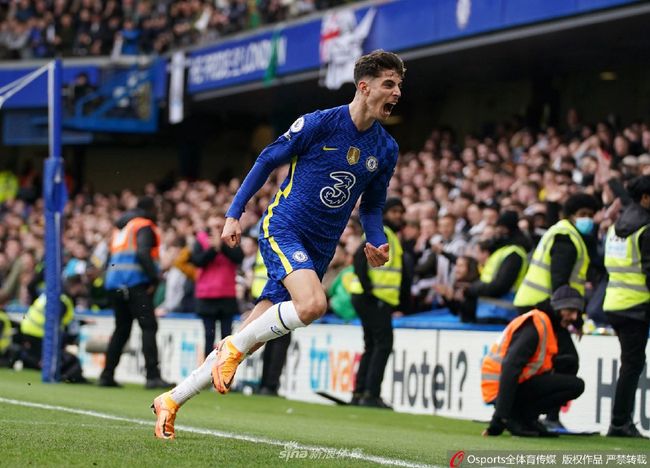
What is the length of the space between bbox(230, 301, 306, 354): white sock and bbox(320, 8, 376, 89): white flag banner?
1501cm

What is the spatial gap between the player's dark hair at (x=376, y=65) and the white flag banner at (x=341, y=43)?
1438cm

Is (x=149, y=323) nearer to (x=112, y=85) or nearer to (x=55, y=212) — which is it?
(x=55, y=212)

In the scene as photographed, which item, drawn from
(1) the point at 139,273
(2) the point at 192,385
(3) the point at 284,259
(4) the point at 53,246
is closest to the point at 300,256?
(3) the point at 284,259

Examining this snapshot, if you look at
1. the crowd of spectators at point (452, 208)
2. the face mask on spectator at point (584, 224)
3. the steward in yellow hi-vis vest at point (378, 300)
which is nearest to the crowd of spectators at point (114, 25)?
the crowd of spectators at point (452, 208)

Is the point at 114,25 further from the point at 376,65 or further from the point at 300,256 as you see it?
the point at 300,256

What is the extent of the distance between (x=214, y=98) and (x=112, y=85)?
9.73 ft

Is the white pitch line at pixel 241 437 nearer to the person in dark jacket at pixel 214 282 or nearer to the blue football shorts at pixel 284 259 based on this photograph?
the blue football shorts at pixel 284 259

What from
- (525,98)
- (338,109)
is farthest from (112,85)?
(338,109)

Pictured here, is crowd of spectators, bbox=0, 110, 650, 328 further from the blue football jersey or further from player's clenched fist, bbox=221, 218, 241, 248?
player's clenched fist, bbox=221, 218, 241, 248

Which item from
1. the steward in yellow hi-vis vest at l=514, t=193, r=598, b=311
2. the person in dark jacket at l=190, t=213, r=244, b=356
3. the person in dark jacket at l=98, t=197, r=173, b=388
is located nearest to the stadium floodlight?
the person in dark jacket at l=98, t=197, r=173, b=388

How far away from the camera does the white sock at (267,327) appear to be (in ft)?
24.4

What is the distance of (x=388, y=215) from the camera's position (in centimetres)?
1381

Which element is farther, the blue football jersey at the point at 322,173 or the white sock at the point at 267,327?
the blue football jersey at the point at 322,173

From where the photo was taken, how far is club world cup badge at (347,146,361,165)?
7.82m
